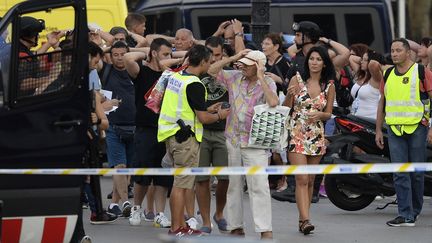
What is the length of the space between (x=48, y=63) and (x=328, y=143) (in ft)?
17.0

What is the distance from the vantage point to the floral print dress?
11586 millimetres

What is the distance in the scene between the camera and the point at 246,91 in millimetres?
11047

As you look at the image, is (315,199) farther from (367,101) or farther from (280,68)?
(280,68)

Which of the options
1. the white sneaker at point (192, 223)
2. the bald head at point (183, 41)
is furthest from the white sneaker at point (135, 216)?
the bald head at point (183, 41)

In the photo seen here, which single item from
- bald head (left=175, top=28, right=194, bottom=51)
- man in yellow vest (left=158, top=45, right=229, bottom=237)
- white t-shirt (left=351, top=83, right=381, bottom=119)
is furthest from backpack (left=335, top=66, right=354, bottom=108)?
man in yellow vest (left=158, top=45, right=229, bottom=237)

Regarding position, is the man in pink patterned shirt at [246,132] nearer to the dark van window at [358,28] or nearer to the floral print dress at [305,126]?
the floral print dress at [305,126]

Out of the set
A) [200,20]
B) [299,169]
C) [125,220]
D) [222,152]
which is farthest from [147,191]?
[200,20]

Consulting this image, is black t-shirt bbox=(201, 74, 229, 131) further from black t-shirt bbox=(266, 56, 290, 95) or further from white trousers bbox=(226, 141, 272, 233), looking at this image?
black t-shirt bbox=(266, 56, 290, 95)

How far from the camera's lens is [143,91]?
39.7 ft

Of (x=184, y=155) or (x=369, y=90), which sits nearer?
(x=184, y=155)

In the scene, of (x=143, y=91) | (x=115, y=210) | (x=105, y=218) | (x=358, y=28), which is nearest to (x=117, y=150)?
(x=115, y=210)

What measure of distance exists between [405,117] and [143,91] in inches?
95.4

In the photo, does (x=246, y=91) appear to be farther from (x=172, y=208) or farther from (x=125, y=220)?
(x=125, y=220)

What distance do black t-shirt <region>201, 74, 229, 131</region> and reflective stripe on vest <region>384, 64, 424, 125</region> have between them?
1.69m
